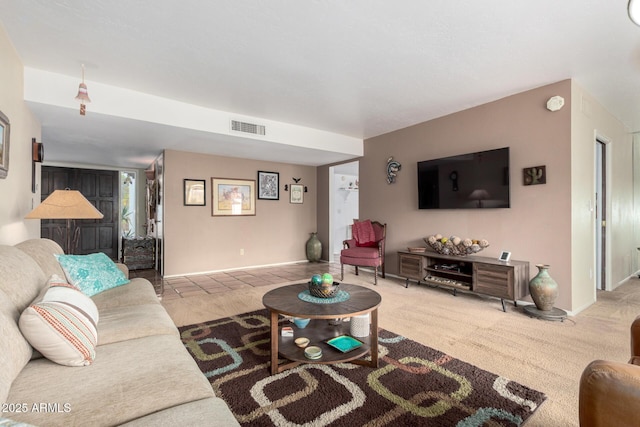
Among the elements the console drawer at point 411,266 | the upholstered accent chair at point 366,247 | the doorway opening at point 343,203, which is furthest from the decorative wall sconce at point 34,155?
the doorway opening at point 343,203

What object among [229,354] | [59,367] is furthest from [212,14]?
[229,354]

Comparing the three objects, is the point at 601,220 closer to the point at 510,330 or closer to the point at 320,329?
the point at 510,330

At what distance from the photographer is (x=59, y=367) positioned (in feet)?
3.91

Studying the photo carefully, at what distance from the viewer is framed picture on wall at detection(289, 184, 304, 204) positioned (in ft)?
21.4

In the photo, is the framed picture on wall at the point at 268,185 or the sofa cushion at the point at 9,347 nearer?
the sofa cushion at the point at 9,347

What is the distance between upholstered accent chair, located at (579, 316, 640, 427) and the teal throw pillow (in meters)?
2.79

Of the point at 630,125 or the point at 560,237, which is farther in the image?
the point at 630,125

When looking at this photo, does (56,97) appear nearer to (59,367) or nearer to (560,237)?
(59,367)

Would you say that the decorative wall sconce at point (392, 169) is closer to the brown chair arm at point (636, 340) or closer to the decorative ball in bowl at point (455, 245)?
the decorative ball in bowl at point (455, 245)

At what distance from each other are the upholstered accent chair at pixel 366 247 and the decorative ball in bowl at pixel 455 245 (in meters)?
0.77

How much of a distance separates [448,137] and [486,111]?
22.1 inches

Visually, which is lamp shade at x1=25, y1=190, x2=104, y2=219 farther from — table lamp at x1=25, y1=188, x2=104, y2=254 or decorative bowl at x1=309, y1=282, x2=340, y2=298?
decorative bowl at x1=309, y1=282, x2=340, y2=298

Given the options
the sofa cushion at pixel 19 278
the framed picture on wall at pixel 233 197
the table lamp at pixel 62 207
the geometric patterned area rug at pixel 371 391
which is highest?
the framed picture on wall at pixel 233 197

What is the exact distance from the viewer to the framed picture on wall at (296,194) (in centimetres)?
651
